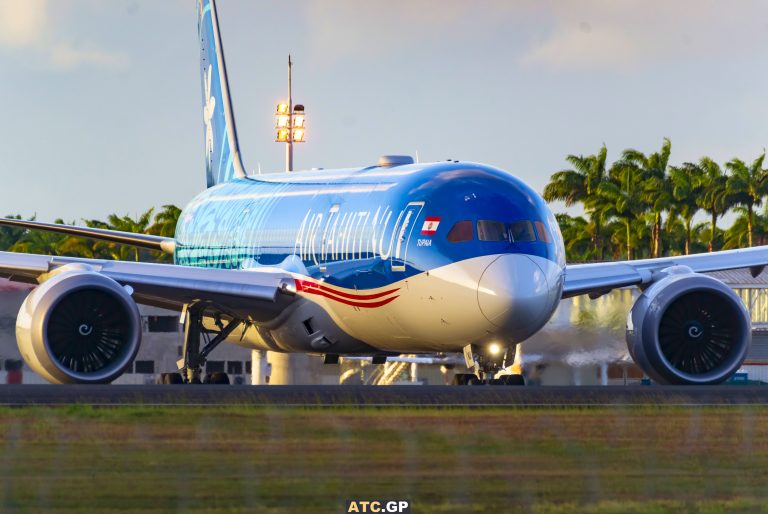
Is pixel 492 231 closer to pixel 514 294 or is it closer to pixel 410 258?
pixel 514 294

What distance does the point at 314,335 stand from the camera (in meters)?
30.5

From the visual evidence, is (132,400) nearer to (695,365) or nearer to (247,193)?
(695,365)

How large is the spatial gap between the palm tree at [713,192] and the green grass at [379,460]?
82.7 metres

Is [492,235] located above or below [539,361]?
above

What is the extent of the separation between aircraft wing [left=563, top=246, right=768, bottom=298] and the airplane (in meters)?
0.04

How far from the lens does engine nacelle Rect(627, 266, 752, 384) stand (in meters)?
29.3

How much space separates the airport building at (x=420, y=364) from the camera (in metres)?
36.7

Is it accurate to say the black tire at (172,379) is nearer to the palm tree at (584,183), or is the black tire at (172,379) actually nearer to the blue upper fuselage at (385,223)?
the blue upper fuselage at (385,223)

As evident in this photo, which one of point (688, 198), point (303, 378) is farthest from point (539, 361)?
point (688, 198)

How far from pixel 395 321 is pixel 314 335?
2866 mm

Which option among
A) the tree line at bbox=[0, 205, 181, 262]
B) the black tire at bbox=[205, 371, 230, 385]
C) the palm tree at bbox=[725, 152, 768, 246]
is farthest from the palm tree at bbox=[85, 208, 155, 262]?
the black tire at bbox=[205, 371, 230, 385]

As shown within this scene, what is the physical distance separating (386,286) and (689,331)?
557 centimetres

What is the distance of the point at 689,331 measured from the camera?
97.4 ft

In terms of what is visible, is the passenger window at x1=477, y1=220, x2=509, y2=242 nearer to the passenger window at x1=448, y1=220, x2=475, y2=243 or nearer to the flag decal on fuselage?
the passenger window at x1=448, y1=220, x2=475, y2=243
